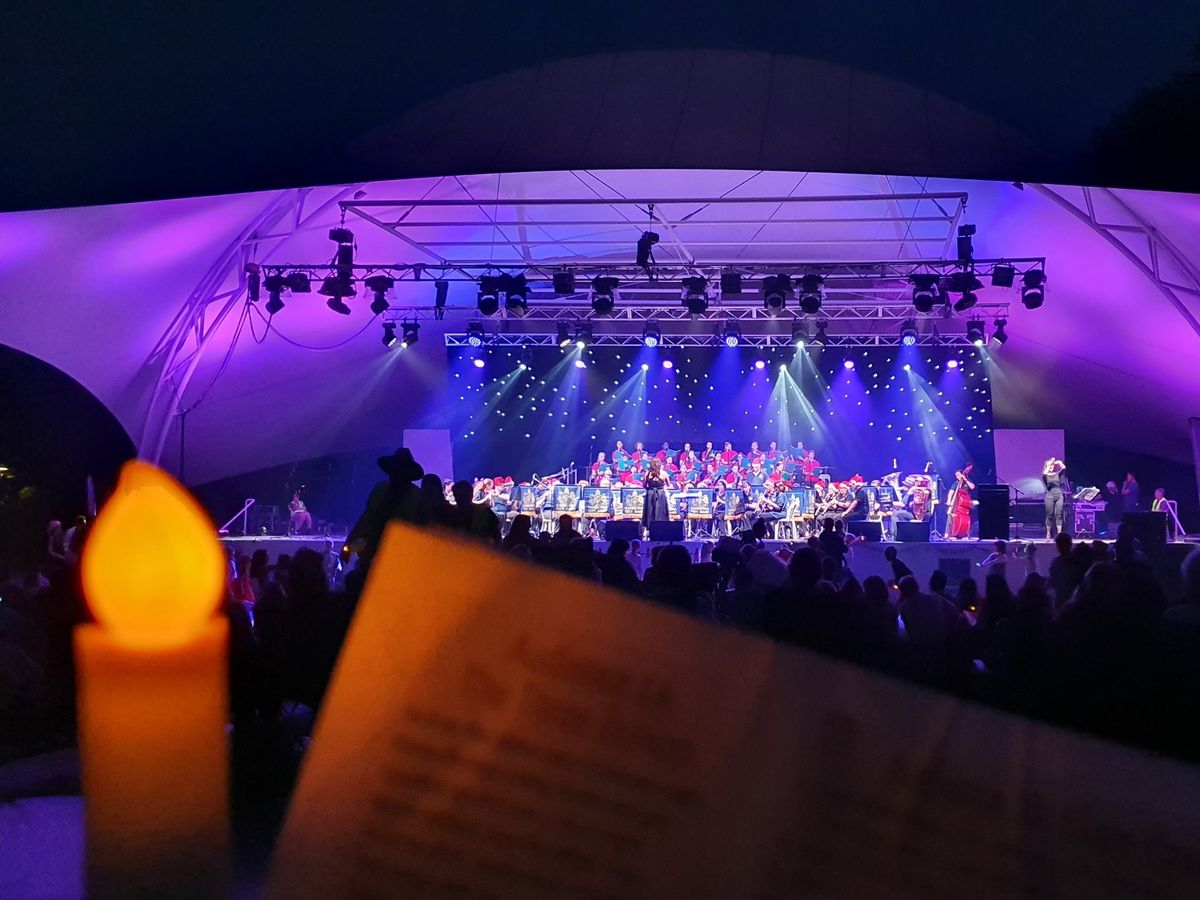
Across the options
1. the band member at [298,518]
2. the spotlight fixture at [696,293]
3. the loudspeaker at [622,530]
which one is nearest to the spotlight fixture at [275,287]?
the band member at [298,518]

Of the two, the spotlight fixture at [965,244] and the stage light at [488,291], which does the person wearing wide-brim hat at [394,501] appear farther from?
the spotlight fixture at [965,244]

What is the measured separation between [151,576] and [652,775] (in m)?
0.36

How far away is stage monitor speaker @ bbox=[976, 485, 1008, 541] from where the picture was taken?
10695 millimetres

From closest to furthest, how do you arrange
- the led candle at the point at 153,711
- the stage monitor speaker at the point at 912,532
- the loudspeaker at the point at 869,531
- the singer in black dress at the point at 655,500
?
the led candle at the point at 153,711, the loudspeaker at the point at 869,531, the stage monitor speaker at the point at 912,532, the singer in black dress at the point at 655,500

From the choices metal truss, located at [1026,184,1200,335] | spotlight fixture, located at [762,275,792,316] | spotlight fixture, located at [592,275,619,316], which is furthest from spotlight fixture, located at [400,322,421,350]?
metal truss, located at [1026,184,1200,335]

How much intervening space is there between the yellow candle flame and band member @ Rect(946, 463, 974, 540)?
13.1m

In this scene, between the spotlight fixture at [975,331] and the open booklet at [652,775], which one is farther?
the spotlight fixture at [975,331]

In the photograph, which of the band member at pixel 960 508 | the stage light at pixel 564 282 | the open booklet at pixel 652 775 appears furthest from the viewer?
the band member at pixel 960 508

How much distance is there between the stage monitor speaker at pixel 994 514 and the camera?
1070 cm

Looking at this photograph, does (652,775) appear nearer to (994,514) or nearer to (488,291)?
(488,291)

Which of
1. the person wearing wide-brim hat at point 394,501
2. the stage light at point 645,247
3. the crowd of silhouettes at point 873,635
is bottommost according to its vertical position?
the crowd of silhouettes at point 873,635

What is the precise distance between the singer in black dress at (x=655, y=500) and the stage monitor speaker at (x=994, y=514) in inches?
165

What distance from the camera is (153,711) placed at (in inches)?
18.6

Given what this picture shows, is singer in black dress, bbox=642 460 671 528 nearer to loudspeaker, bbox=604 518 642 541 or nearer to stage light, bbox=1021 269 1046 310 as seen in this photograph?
loudspeaker, bbox=604 518 642 541
